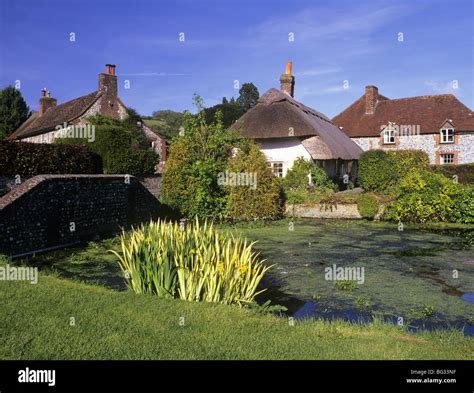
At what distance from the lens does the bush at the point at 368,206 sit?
65.8 ft

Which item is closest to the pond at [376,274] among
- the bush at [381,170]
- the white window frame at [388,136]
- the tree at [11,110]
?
the bush at [381,170]

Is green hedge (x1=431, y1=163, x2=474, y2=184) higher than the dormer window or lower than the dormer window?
lower

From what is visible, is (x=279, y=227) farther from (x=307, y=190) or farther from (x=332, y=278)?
(x=332, y=278)

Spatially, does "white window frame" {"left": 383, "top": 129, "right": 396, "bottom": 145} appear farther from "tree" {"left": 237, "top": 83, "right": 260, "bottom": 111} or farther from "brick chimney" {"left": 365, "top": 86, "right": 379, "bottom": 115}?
"tree" {"left": 237, "top": 83, "right": 260, "bottom": 111}

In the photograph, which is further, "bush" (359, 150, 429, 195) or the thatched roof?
the thatched roof

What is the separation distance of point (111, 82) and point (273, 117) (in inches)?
563

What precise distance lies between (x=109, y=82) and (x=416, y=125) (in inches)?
1011

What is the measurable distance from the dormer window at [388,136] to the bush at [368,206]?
68.3 feet

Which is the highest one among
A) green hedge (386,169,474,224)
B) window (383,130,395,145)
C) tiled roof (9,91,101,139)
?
tiled roof (9,91,101,139)

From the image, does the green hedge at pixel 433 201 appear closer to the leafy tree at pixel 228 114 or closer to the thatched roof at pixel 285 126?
the thatched roof at pixel 285 126

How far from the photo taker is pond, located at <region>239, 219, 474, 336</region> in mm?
7355

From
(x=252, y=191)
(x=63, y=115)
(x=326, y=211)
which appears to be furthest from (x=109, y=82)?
(x=326, y=211)

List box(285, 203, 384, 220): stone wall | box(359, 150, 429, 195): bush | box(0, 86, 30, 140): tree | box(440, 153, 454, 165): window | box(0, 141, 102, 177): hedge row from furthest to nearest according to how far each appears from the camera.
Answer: box(0, 86, 30, 140): tree < box(440, 153, 454, 165): window < box(359, 150, 429, 195): bush < box(285, 203, 384, 220): stone wall < box(0, 141, 102, 177): hedge row

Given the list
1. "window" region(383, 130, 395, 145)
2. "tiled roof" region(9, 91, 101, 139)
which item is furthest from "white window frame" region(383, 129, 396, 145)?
"tiled roof" region(9, 91, 101, 139)
